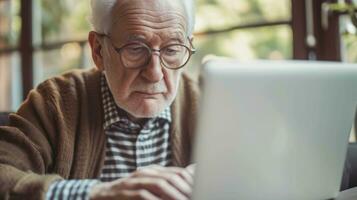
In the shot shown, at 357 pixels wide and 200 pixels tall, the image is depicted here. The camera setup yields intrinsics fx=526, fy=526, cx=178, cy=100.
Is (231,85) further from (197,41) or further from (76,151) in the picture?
(197,41)

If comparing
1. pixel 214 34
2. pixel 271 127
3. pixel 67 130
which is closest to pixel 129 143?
pixel 67 130

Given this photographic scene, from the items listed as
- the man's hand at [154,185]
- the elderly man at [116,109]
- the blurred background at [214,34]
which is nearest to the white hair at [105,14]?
the elderly man at [116,109]

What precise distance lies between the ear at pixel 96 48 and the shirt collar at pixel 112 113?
0.24ft

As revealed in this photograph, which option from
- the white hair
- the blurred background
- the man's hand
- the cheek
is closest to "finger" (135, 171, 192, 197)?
the man's hand

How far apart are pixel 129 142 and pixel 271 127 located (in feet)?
2.12

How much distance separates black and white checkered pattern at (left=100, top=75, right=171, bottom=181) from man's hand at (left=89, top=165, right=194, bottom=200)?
1.46 feet

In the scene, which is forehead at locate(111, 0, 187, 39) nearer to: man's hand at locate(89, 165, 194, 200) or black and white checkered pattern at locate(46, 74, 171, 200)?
black and white checkered pattern at locate(46, 74, 171, 200)

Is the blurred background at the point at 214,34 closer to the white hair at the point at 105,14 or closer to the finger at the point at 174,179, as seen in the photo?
the white hair at the point at 105,14

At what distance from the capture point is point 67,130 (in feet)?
4.31

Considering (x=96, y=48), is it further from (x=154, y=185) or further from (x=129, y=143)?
(x=154, y=185)

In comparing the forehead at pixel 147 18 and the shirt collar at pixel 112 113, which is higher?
the forehead at pixel 147 18

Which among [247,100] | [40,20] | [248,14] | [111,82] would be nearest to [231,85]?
[247,100]

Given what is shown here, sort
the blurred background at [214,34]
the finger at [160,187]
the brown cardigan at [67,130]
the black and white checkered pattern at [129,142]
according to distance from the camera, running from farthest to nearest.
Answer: the blurred background at [214,34] → the black and white checkered pattern at [129,142] → the brown cardigan at [67,130] → the finger at [160,187]

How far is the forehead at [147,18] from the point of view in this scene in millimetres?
1260
